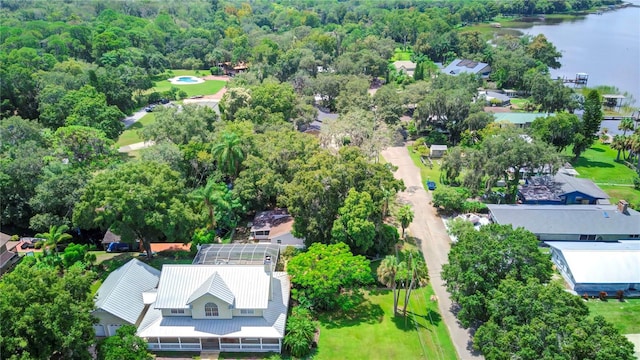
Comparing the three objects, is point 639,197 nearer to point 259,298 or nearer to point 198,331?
point 259,298

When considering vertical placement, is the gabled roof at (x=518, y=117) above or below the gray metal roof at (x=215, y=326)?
above

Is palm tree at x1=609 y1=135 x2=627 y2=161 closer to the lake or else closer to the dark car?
the lake

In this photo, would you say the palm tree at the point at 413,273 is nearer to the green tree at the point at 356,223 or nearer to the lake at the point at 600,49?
the green tree at the point at 356,223

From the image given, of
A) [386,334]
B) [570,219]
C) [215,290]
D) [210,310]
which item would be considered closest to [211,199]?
[215,290]

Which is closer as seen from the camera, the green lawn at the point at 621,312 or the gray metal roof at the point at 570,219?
the green lawn at the point at 621,312

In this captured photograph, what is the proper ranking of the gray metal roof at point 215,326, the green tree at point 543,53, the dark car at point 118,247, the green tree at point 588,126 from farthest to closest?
the green tree at point 543,53 → the green tree at point 588,126 → the dark car at point 118,247 → the gray metal roof at point 215,326

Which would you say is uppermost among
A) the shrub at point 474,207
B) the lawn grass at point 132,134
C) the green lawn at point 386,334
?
the lawn grass at point 132,134

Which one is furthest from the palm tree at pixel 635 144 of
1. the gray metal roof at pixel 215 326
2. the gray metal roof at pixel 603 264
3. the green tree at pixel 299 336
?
the gray metal roof at pixel 215 326
